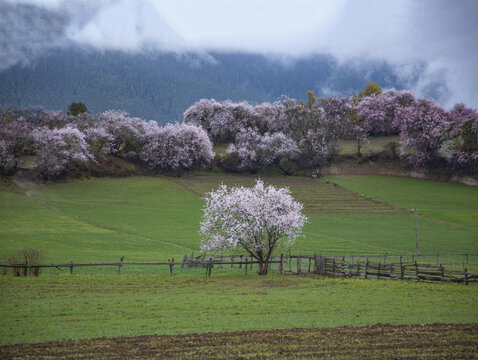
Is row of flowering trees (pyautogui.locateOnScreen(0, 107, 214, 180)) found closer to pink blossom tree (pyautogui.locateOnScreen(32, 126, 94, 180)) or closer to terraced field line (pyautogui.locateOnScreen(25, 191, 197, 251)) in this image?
pink blossom tree (pyautogui.locateOnScreen(32, 126, 94, 180))

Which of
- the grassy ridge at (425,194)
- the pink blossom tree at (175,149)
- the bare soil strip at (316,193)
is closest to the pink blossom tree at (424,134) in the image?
the grassy ridge at (425,194)

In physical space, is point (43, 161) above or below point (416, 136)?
below

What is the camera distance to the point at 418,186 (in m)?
94.1

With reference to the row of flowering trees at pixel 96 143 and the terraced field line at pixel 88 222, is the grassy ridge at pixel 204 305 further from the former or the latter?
the row of flowering trees at pixel 96 143

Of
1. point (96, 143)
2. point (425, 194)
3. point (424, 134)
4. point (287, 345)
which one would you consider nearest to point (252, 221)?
point (287, 345)

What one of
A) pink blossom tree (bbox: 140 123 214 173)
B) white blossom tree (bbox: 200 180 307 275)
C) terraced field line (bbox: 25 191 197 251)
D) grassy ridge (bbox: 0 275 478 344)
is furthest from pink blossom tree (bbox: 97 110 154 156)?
grassy ridge (bbox: 0 275 478 344)

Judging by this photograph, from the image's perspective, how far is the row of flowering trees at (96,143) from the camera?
290 feet

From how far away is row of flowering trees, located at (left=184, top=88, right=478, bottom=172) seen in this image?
9956 centimetres

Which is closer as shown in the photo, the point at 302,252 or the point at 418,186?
the point at 302,252

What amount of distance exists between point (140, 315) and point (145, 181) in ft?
262

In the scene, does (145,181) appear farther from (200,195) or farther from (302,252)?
(302,252)

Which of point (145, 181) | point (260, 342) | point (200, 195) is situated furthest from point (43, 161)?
point (260, 342)

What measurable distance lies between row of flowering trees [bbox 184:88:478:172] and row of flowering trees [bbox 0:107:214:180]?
1291 centimetres

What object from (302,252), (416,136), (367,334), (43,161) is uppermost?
(416,136)
